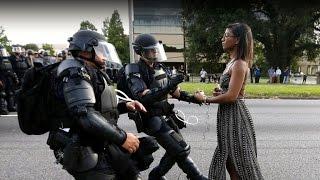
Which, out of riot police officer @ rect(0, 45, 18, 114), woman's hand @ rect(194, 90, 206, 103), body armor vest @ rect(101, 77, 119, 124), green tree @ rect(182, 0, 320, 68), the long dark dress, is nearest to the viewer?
body armor vest @ rect(101, 77, 119, 124)

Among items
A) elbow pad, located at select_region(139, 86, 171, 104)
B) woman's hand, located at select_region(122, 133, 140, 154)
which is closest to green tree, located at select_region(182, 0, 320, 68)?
elbow pad, located at select_region(139, 86, 171, 104)

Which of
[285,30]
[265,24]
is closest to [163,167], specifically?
[265,24]

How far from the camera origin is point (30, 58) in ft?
40.2

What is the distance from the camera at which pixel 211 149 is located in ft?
20.9

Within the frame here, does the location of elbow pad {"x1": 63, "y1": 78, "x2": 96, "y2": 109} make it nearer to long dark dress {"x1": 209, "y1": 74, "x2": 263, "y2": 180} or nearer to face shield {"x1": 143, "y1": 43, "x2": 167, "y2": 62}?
long dark dress {"x1": 209, "y1": 74, "x2": 263, "y2": 180}

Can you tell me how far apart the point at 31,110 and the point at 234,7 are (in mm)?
36503

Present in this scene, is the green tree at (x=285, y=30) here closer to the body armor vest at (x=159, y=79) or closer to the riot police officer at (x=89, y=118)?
the body armor vest at (x=159, y=79)

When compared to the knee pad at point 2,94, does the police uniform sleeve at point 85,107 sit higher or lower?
higher

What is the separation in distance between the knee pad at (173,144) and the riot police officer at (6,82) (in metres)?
7.62

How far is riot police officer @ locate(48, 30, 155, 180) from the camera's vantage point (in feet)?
8.61

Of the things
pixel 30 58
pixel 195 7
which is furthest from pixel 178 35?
pixel 30 58

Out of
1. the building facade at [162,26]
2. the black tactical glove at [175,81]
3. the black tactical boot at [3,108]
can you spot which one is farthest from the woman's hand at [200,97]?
the building facade at [162,26]

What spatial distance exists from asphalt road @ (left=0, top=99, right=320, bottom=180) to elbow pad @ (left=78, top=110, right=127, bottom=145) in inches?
91.1

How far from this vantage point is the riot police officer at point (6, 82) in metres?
10.9
